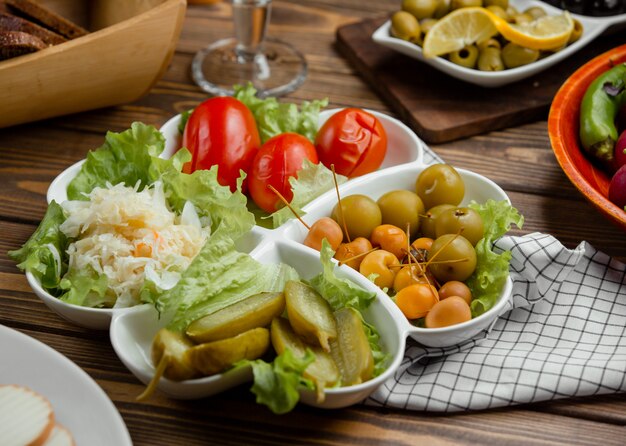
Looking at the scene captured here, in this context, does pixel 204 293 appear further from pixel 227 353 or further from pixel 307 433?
pixel 307 433

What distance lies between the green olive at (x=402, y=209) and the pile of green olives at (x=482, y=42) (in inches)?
26.9

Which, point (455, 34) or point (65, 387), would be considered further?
point (455, 34)

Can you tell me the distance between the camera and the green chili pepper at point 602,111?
1824mm

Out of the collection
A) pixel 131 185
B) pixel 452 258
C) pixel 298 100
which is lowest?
pixel 298 100

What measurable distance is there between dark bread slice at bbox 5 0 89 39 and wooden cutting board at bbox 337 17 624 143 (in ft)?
2.65

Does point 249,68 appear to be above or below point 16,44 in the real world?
below

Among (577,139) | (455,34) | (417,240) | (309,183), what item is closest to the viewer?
(417,240)

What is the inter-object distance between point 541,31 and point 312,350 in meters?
1.28

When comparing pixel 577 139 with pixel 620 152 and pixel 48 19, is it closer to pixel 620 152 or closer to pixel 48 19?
pixel 620 152

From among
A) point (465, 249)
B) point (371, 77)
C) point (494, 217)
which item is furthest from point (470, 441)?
point (371, 77)

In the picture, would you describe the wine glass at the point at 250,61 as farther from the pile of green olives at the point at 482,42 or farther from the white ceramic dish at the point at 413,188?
the white ceramic dish at the point at 413,188

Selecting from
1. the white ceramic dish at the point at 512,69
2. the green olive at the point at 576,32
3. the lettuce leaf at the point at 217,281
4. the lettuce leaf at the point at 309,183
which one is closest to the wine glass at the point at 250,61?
the white ceramic dish at the point at 512,69

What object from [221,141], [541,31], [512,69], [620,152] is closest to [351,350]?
[221,141]

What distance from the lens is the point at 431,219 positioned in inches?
62.4
